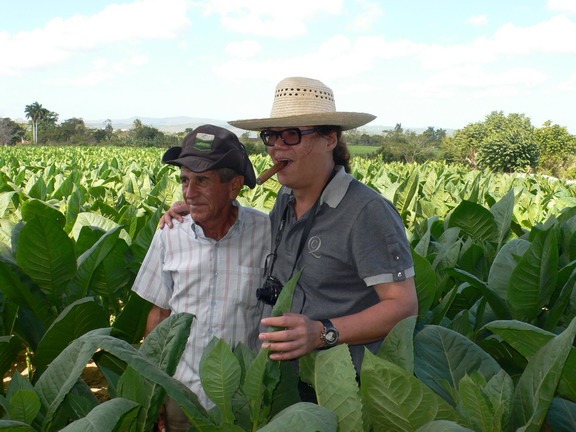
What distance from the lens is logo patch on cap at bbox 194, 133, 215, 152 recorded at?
2129 millimetres

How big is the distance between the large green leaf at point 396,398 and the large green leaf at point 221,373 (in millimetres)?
323

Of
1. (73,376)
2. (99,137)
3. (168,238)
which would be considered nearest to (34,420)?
(73,376)

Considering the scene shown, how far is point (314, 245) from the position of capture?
2102 mm

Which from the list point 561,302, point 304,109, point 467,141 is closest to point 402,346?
point 304,109

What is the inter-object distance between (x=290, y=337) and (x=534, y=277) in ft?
3.80

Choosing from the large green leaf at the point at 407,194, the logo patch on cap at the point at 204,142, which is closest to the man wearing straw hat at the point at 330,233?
the logo patch on cap at the point at 204,142

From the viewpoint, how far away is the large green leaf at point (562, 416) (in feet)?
4.59

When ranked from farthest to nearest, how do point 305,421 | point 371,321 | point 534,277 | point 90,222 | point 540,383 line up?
point 90,222 → point 534,277 → point 371,321 → point 540,383 → point 305,421

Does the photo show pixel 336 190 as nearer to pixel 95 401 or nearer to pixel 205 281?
pixel 205 281

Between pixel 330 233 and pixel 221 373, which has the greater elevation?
pixel 330 233

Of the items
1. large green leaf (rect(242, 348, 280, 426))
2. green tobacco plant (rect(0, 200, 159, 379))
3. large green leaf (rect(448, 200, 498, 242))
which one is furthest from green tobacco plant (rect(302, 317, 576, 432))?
large green leaf (rect(448, 200, 498, 242))

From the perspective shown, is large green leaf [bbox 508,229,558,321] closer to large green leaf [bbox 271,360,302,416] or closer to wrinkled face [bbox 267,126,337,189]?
wrinkled face [bbox 267,126,337,189]

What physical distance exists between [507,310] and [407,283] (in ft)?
2.22

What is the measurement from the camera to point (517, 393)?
137 centimetres
